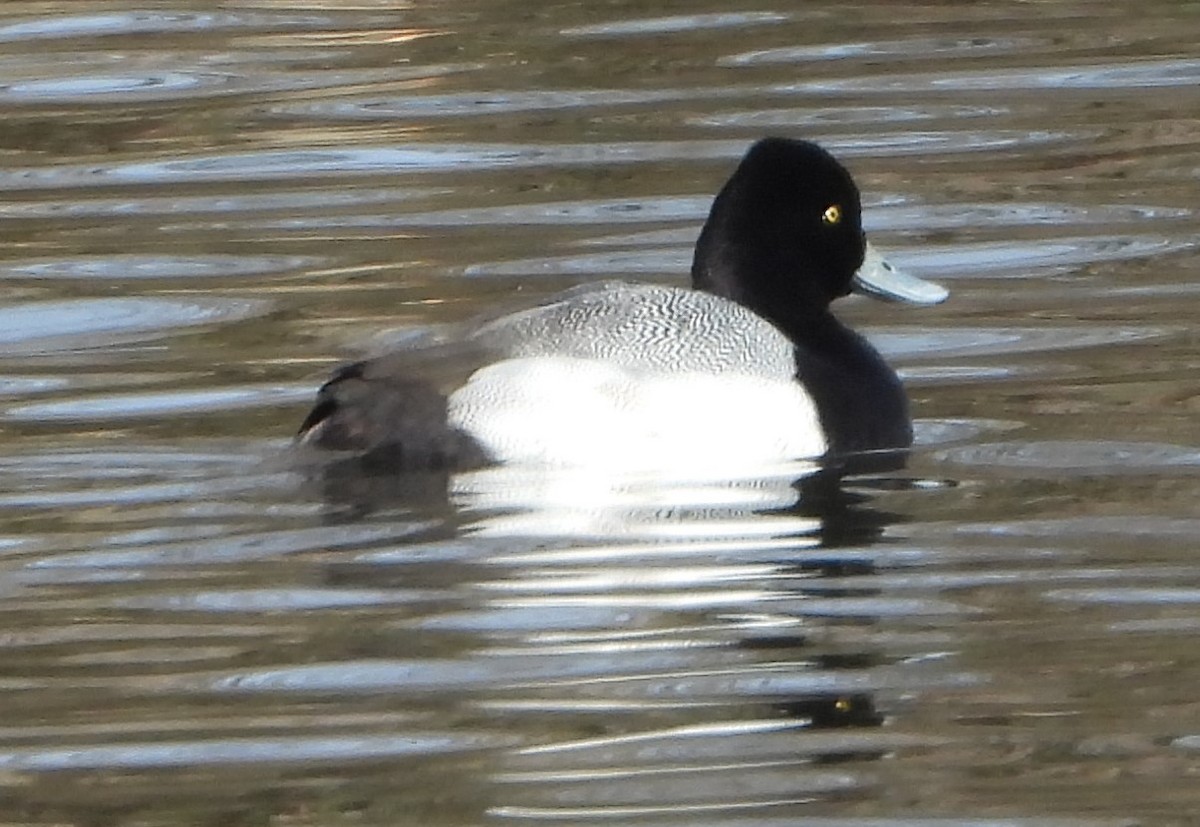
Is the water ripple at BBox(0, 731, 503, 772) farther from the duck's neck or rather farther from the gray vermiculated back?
the duck's neck

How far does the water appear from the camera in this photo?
216 inches

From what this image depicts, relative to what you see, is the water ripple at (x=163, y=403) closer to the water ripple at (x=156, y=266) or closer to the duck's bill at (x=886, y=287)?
the duck's bill at (x=886, y=287)

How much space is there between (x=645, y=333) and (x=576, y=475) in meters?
0.41

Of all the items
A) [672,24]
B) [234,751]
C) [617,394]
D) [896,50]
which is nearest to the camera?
[234,751]

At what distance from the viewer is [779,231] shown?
8453mm

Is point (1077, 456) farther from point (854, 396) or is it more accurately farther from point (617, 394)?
point (617, 394)

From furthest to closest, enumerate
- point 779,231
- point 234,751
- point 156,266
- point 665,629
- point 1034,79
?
point 1034,79, point 156,266, point 779,231, point 665,629, point 234,751

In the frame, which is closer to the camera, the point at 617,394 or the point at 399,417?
the point at 399,417

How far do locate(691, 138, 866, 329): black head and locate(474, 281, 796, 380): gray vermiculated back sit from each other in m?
0.44

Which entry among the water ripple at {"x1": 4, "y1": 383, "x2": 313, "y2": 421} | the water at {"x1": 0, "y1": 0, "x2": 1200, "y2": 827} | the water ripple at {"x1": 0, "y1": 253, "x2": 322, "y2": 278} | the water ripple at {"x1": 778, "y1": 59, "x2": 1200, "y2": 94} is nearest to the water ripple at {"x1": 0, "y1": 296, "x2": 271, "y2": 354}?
the water at {"x1": 0, "y1": 0, "x2": 1200, "y2": 827}

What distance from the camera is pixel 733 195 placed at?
8.38 meters

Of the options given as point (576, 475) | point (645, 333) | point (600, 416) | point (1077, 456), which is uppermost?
point (645, 333)

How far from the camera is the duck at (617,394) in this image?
7559 millimetres

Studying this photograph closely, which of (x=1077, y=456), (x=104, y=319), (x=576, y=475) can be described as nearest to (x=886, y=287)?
(x=1077, y=456)
